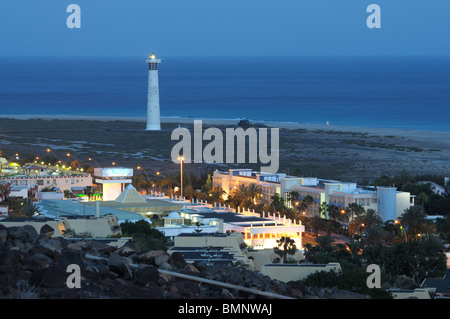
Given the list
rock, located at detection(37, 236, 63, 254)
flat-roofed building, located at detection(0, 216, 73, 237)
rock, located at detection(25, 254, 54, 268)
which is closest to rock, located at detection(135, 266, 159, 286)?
rock, located at detection(25, 254, 54, 268)

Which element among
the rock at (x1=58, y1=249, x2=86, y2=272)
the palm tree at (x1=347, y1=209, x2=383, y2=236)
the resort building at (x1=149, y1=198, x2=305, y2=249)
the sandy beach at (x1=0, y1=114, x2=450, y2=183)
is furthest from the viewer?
the sandy beach at (x1=0, y1=114, x2=450, y2=183)

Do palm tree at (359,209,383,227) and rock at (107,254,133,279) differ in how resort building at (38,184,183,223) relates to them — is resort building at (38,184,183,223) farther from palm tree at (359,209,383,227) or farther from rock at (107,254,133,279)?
rock at (107,254,133,279)

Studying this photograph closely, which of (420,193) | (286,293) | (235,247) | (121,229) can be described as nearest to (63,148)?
(420,193)

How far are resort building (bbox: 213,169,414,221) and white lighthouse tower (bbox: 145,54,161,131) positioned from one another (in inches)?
2219

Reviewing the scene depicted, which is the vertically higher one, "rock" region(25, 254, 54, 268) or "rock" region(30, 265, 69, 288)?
"rock" region(25, 254, 54, 268)

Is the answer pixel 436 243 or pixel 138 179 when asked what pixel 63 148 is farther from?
pixel 436 243

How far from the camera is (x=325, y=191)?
68000 mm

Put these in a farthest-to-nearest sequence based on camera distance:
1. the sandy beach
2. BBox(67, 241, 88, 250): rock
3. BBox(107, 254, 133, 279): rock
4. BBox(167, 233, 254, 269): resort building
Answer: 1. the sandy beach
2. BBox(167, 233, 254, 269): resort building
3. BBox(67, 241, 88, 250): rock
4. BBox(107, 254, 133, 279): rock

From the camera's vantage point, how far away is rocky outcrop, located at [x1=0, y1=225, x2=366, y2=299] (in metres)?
16.3

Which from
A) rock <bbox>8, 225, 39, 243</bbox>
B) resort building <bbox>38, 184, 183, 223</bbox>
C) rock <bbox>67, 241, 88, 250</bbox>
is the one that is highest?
rock <bbox>8, 225, 39, 243</bbox>

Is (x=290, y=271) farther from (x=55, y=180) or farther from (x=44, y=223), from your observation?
(x=55, y=180)

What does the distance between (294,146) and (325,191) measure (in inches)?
1946

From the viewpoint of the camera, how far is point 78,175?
78.2 metres

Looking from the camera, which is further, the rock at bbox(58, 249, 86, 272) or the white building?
the white building
